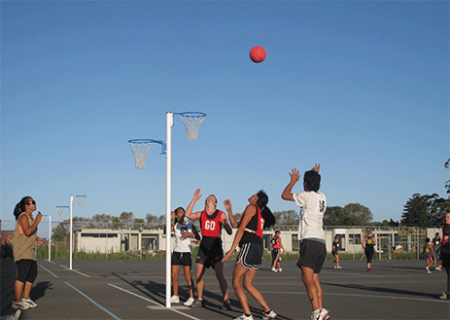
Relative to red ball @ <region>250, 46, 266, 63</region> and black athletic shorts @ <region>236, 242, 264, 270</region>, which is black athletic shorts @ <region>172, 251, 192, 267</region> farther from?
red ball @ <region>250, 46, 266, 63</region>

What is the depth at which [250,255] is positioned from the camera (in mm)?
8641

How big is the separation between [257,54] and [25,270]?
25.4 feet

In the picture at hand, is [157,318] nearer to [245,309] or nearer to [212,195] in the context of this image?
[245,309]

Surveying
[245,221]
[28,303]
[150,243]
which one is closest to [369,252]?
[245,221]

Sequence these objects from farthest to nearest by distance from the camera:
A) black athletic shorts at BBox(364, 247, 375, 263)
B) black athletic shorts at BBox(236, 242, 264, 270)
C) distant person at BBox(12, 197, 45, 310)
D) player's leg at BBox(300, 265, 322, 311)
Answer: black athletic shorts at BBox(364, 247, 375, 263) < distant person at BBox(12, 197, 45, 310) < black athletic shorts at BBox(236, 242, 264, 270) < player's leg at BBox(300, 265, 322, 311)

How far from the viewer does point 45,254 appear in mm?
41188

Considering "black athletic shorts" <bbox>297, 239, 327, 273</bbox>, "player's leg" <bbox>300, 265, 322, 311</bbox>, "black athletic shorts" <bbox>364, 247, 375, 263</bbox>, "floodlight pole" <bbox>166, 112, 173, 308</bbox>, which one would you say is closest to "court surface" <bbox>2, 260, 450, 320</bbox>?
"floodlight pole" <bbox>166, 112, 173, 308</bbox>

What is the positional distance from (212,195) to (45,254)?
34.0m

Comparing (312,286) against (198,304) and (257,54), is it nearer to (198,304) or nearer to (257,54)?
(198,304)

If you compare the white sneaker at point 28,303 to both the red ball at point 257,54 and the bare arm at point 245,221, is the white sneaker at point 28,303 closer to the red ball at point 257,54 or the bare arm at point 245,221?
the bare arm at point 245,221

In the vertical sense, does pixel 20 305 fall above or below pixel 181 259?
below

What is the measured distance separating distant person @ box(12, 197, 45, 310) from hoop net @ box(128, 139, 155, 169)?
520cm

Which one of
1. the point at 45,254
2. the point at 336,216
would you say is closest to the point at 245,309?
the point at 45,254

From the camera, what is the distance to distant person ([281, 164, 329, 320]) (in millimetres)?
7785
